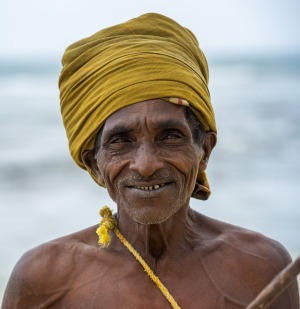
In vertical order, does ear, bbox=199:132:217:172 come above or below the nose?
below

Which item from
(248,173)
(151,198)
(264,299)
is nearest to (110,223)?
(151,198)

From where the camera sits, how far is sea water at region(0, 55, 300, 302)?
28.4ft

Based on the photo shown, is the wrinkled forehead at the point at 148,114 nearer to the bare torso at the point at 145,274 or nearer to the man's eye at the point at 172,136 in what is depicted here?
the man's eye at the point at 172,136

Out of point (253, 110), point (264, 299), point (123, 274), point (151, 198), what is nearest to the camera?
point (264, 299)

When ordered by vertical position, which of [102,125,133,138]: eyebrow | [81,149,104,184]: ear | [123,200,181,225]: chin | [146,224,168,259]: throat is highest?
[102,125,133,138]: eyebrow

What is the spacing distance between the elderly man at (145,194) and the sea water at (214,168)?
4.12 meters

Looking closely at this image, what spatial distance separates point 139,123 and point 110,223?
0.49 meters

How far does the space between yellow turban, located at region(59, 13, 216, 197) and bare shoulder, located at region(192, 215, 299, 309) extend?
1.38 feet

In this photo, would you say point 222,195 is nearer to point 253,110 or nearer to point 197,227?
point 253,110

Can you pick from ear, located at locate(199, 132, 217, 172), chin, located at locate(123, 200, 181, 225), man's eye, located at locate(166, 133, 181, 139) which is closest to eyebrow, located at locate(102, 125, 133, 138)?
man's eye, located at locate(166, 133, 181, 139)

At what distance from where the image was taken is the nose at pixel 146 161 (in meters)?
2.99

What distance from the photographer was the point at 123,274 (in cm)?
327

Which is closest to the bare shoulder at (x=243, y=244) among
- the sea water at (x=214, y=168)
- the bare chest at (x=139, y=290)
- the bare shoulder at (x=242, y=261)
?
the bare shoulder at (x=242, y=261)

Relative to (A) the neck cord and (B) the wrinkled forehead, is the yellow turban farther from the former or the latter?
Result: (A) the neck cord
